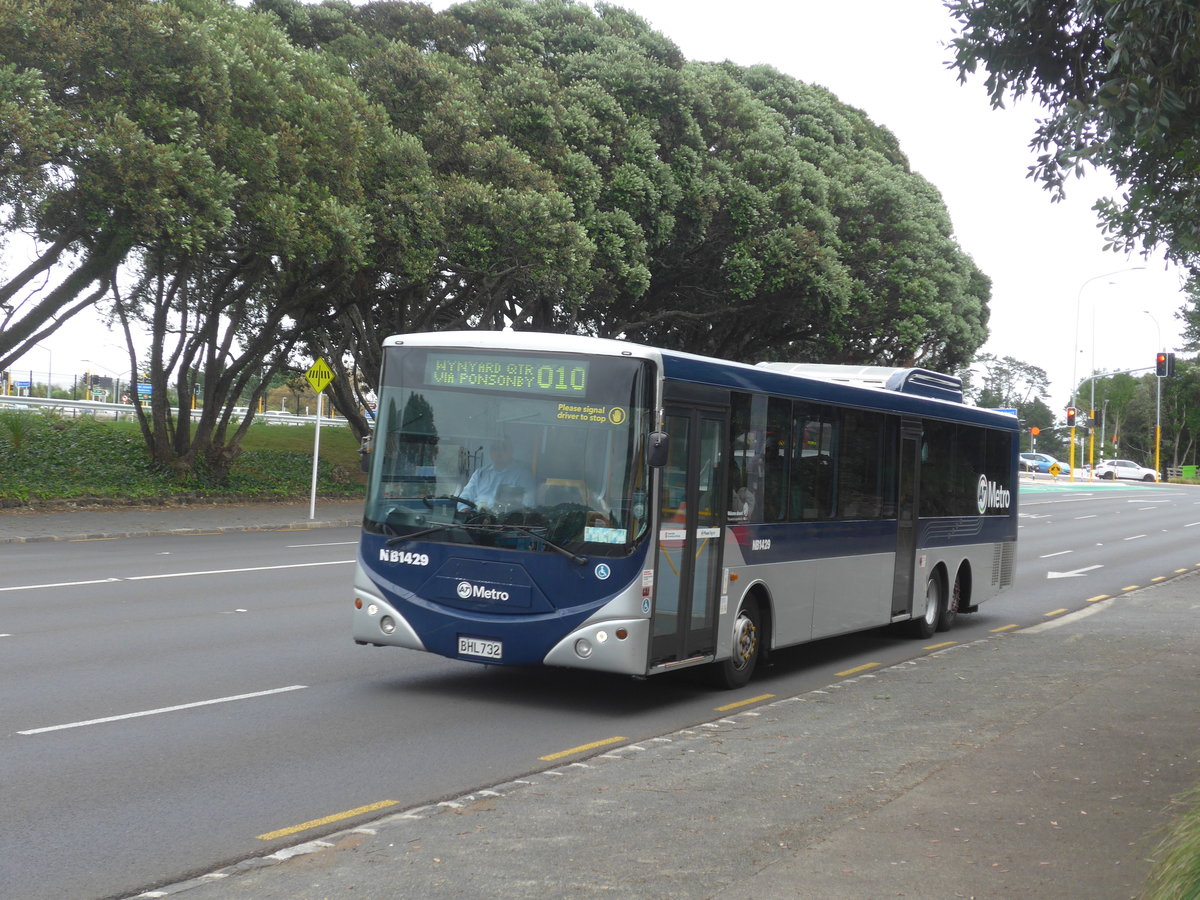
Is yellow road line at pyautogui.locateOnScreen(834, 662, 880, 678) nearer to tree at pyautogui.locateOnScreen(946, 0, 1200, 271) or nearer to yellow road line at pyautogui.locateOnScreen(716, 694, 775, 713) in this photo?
yellow road line at pyautogui.locateOnScreen(716, 694, 775, 713)

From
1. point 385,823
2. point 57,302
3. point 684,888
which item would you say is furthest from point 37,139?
point 684,888

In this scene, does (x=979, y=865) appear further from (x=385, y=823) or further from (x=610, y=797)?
(x=385, y=823)

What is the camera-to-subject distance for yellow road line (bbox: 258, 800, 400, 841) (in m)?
6.16

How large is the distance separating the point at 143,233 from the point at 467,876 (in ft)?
62.8

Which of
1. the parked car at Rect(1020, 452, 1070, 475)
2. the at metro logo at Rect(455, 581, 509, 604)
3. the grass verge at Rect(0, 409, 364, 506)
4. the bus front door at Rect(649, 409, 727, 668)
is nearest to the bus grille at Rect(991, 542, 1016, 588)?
the bus front door at Rect(649, 409, 727, 668)

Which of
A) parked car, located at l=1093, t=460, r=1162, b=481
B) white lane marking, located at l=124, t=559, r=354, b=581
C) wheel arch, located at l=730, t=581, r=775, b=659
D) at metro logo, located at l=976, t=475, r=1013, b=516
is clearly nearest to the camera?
wheel arch, located at l=730, t=581, r=775, b=659

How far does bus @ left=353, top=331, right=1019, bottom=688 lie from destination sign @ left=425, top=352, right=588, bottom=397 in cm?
1

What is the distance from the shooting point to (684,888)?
536cm

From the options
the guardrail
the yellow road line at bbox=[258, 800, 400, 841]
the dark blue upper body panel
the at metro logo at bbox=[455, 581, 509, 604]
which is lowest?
the yellow road line at bbox=[258, 800, 400, 841]

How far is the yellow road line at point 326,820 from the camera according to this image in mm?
6160

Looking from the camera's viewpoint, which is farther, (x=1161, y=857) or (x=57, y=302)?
(x=57, y=302)

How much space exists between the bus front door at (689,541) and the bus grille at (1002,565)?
318 inches

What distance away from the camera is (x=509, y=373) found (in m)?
9.70

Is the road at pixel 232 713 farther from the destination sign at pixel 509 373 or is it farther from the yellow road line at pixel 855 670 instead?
the destination sign at pixel 509 373
